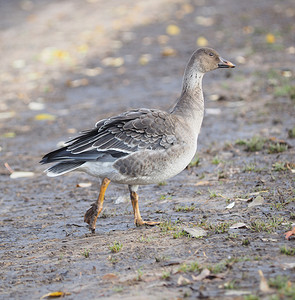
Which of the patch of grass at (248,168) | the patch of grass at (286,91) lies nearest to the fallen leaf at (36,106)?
the patch of grass at (286,91)

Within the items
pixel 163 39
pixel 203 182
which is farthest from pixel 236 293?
pixel 163 39

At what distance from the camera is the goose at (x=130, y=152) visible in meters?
5.26

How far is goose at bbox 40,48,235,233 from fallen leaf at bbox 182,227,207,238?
503mm

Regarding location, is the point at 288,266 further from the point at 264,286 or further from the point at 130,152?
the point at 130,152

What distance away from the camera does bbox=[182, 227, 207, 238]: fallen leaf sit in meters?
4.80

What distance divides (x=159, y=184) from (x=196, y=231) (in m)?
1.89

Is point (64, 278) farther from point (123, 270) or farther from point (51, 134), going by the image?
point (51, 134)

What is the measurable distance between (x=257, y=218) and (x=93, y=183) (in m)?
2.57

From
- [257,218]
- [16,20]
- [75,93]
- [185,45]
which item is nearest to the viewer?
[257,218]

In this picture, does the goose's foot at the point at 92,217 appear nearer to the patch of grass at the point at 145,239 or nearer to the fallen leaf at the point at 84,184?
the patch of grass at the point at 145,239

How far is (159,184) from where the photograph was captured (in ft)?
22.1

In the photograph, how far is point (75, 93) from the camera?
441 inches

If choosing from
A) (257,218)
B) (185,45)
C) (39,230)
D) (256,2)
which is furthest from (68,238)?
(256,2)

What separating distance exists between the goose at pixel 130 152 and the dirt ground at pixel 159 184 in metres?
0.47
